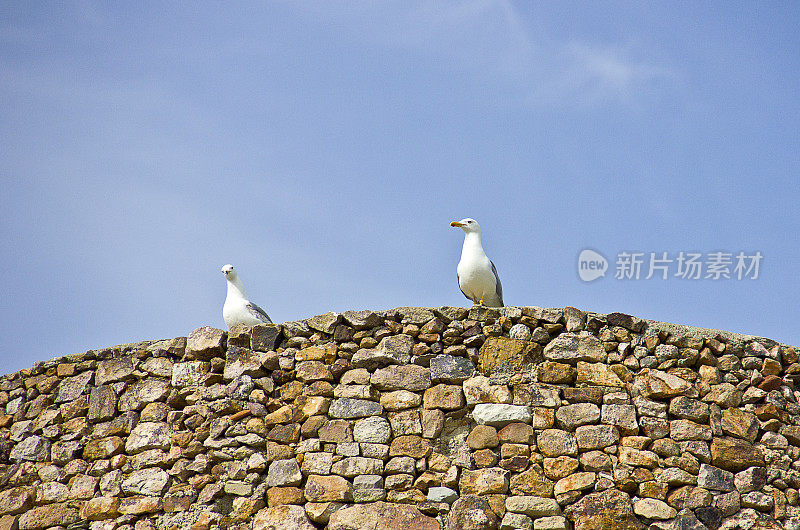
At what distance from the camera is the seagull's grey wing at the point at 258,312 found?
305 inches

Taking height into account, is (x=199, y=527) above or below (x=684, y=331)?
below

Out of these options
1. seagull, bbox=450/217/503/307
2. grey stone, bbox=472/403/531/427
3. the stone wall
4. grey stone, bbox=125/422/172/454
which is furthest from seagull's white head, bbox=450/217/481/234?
grey stone, bbox=125/422/172/454

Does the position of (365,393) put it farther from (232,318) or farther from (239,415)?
(232,318)

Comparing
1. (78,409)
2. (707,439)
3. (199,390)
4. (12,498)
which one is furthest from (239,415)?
(707,439)

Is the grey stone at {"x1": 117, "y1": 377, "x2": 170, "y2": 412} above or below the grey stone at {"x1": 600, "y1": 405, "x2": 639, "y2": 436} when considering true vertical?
below

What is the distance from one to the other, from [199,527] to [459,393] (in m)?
2.25

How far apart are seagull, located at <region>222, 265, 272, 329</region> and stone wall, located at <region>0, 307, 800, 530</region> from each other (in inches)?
8.5

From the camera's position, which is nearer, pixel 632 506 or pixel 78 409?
pixel 632 506

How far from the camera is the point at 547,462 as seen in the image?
6.54 meters

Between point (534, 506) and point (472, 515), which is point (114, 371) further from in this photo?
point (534, 506)

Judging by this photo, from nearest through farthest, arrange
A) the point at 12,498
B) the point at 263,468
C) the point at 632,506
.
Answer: the point at 632,506 → the point at 263,468 → the point at 12,498

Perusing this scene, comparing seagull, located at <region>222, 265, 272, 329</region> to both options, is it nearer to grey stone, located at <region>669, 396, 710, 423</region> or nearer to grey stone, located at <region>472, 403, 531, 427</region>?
grey stone, located at <region>472, 403, 531, 427</region>

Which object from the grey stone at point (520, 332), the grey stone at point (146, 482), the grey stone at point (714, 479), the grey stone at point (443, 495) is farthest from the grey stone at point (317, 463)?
the grey stone at point (714, 479)

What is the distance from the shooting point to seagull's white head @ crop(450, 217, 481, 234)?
7707mm
